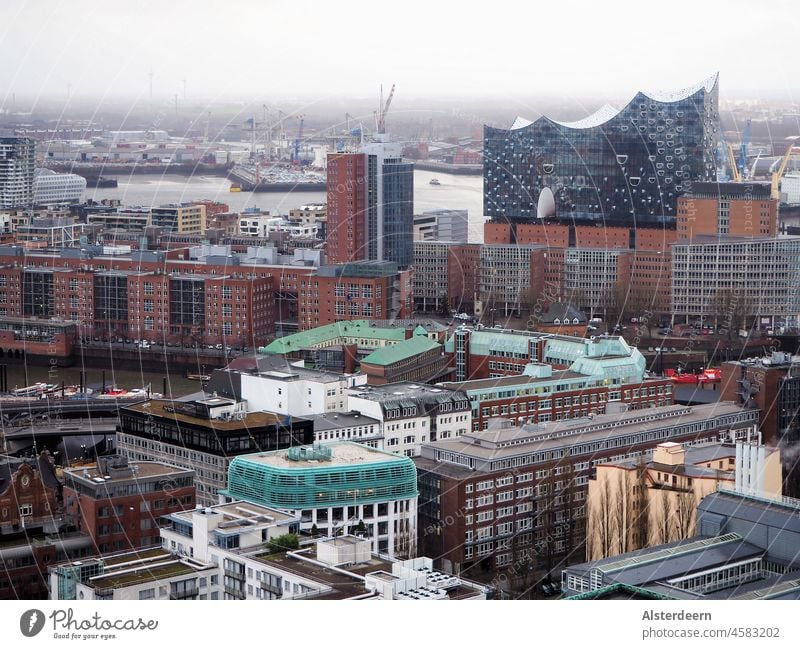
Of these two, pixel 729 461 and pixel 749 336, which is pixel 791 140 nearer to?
pixel 749 336

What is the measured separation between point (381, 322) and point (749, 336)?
10.4 ft

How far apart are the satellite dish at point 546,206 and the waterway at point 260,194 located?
6.58 ft

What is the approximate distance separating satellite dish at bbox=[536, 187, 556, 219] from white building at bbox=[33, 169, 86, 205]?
7.58 m

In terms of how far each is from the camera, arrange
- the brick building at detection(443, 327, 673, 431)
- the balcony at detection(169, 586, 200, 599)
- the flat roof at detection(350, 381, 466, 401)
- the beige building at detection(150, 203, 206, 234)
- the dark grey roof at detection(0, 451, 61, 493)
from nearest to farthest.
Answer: the balcony at detection(169, 586, 200, 599)
the dark grey roof at detection(0, 451, 61, 493)
the flat roof at detection(350, 381, 466, 401)
the brick building at detection(443, 327, 673, 431)
the beige building at detection(150, 203, 206, 234)

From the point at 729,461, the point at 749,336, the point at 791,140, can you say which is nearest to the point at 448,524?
the point at 729,461

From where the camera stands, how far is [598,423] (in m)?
9.68

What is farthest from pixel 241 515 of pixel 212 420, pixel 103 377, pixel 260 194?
pixel 260 194

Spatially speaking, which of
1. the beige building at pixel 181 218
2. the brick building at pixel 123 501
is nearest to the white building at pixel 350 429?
the brick building at pixel 123 501

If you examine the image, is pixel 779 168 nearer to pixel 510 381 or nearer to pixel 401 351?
pixel 401 351

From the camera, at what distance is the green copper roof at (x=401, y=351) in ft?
37.3

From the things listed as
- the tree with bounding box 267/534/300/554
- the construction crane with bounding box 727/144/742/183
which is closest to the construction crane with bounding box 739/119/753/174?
the construction crane with bounding box 727/144/742/183

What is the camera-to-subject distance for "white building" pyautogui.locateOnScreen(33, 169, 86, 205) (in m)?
24.2

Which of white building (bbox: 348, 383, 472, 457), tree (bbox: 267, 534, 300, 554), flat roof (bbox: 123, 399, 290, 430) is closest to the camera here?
tree (bbox: 267, 534, 300, 554)

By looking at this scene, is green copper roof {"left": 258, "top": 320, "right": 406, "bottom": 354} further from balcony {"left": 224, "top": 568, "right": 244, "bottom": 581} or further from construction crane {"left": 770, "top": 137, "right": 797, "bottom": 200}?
construction crane {"left": 770, "top": 137, "right": 797, "bottom": 200}
